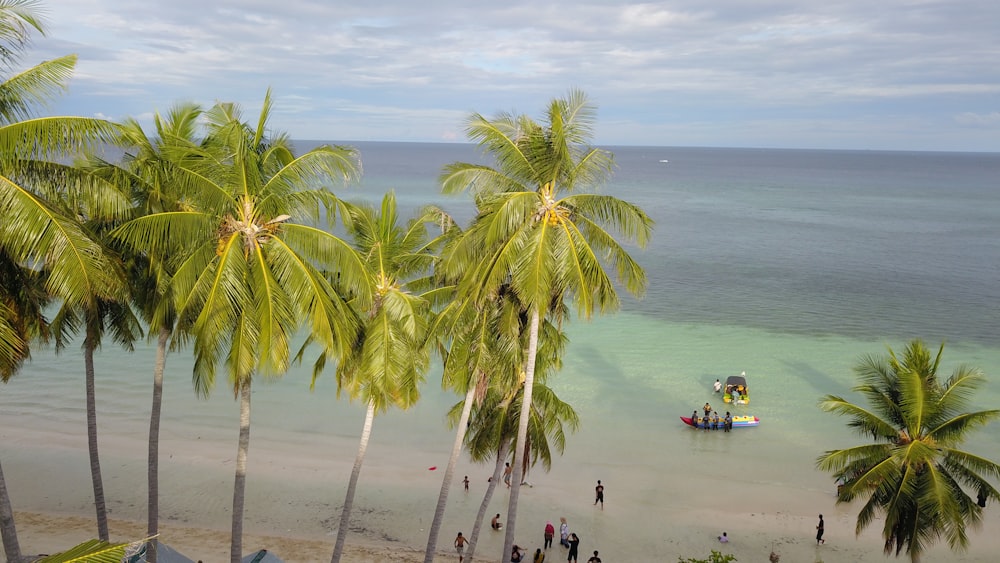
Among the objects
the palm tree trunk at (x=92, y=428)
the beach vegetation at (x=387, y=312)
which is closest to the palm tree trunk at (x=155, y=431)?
the palm tree trunk at (x=92, y=428)

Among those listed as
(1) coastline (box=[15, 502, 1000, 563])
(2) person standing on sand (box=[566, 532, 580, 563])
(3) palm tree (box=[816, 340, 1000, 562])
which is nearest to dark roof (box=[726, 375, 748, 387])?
(1) coastline (box=[15, 502, 1000, 563])

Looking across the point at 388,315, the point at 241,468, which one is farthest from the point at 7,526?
the point at 388,315

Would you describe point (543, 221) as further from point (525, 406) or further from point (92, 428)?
point (92, 428)

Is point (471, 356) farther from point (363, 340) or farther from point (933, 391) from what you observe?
point (933, 391)

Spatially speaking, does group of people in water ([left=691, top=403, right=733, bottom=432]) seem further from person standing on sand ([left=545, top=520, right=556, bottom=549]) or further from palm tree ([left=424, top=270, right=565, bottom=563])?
palm tree ([left=424, top=270, right=565, bottom=563])

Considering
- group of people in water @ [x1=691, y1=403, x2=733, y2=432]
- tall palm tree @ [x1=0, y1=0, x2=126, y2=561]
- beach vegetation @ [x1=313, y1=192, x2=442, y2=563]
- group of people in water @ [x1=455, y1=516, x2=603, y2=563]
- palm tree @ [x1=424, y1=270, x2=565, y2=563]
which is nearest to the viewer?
tall palm tree @ [x1=0, y1=0, x2=126, y2=561]

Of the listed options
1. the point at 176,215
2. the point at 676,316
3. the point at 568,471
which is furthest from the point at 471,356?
the point at 676,316

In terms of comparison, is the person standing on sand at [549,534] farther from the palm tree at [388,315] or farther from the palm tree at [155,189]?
the palm tree at [155,189]
